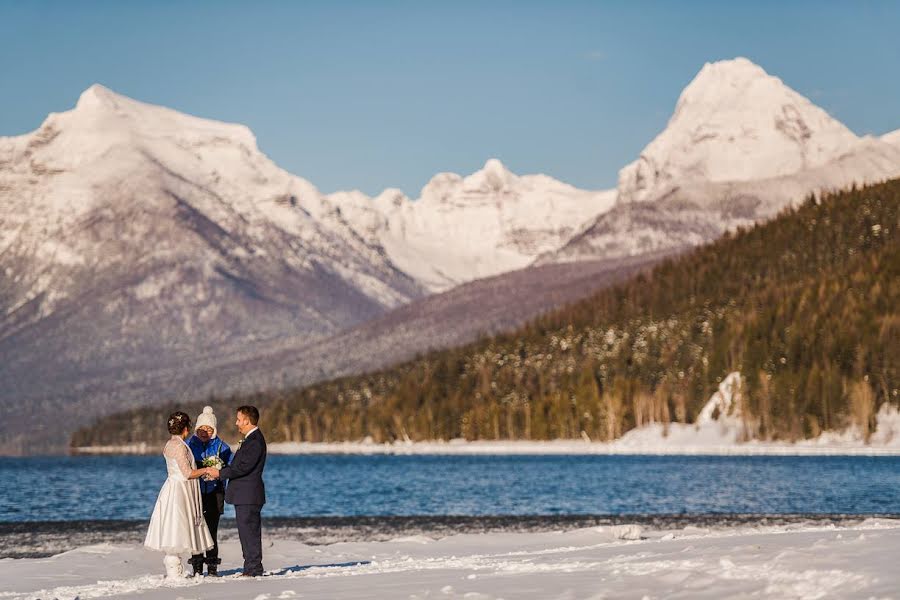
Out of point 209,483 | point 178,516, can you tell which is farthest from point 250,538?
point 209,483

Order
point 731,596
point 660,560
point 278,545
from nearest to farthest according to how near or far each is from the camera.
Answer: point 731,596, point 660,560, point 278,545

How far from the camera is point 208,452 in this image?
116ft

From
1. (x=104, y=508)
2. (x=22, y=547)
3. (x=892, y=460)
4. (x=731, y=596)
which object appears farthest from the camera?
(x=892, y=460)

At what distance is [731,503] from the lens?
80125 mm

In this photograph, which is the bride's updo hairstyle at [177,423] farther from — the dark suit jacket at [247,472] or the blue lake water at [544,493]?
the blue lake water at [544,493]

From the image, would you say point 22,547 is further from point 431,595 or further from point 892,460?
point 892,460

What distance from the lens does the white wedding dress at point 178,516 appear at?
33656 mm

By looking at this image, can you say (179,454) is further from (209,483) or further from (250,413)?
(209,483)

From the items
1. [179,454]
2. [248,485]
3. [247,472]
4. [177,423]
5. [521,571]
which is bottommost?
[521,571]

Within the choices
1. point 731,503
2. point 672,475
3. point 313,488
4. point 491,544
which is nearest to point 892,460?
point 672,475

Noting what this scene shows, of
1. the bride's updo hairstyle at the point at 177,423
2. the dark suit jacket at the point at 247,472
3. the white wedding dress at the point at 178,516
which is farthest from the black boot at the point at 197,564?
the bride's updo hairstyle at the point at 177,423

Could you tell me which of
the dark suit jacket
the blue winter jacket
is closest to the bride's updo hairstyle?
the blue winter jacket

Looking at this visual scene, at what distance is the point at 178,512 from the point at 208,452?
2.00 metres

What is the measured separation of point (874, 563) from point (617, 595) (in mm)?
4581
